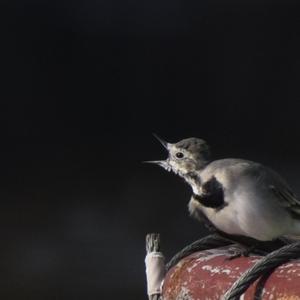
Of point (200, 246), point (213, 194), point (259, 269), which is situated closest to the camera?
point (259, 269)

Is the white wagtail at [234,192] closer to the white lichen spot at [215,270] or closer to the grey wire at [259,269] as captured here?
the white lichen spot at [215,270]

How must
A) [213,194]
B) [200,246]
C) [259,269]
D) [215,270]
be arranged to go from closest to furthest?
[259,269]
[215,270]
[200,246]
[213,194]

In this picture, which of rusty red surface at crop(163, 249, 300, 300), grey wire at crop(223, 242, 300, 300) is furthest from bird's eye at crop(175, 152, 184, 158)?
grey wire at crop(223, 242, 300, 300)

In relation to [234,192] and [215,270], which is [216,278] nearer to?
[215,270]

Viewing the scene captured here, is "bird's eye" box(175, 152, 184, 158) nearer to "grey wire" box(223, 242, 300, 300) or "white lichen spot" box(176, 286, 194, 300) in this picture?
"white lichen spot" box(176, 286, 194, 300)

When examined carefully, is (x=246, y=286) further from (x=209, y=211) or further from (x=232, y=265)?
(x=209, y=211)

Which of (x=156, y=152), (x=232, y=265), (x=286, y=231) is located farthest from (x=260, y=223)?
(x=156, y=152)

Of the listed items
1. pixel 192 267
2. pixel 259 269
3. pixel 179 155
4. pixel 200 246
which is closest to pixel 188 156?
pixel 179 155
